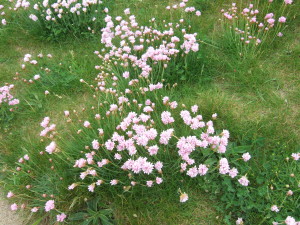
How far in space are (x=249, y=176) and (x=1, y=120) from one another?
10.0 ft

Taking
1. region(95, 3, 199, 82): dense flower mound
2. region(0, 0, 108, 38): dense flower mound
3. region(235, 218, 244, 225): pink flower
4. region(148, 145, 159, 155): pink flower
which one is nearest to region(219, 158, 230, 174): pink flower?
region(235, 218, 244, 225): pink flower

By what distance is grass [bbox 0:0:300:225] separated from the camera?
7.77 feet

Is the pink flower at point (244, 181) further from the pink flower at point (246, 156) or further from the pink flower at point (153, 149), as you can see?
the pink flower at point (153, 149)

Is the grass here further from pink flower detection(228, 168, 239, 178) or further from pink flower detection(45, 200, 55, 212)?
pink flower detection(45, 200, 55, 212)

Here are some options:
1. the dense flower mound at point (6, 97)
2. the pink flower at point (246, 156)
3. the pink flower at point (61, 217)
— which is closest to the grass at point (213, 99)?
the dense flower mound at point (6, 97)

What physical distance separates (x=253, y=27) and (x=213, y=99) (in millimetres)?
1277

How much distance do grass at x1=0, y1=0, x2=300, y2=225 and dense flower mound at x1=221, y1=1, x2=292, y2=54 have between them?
0.53ft

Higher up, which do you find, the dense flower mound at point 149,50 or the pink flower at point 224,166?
the dense flower mound at point 149,50

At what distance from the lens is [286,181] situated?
2258 millimetres

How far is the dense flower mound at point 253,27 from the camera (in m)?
3.29

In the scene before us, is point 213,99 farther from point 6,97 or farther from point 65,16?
point 65,16

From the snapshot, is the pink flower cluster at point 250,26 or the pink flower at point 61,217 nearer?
the pink flower at point 61,217

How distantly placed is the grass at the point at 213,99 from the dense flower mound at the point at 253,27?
0.16m

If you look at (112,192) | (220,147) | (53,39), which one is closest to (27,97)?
(53,39)
